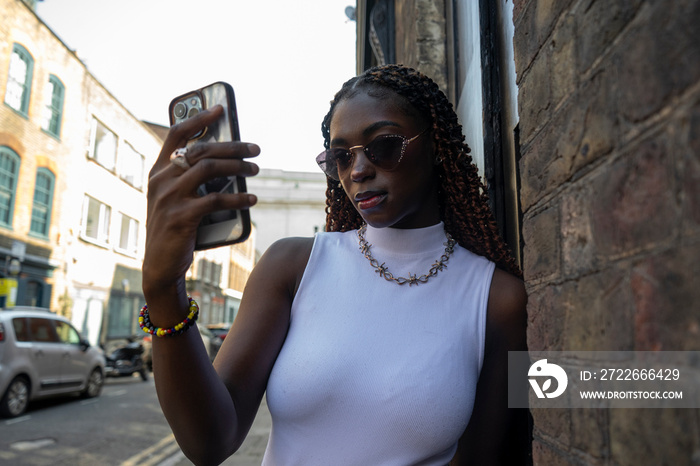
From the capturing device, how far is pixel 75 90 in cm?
1830

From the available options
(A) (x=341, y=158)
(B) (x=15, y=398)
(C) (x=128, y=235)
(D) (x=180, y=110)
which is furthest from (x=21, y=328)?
(C) (x=128, y=235)

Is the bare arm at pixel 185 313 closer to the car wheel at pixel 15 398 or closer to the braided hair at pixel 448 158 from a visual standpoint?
the braided hair at pixel 448 158

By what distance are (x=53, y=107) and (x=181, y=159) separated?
19325 mm

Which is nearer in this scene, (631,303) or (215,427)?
(631,303)

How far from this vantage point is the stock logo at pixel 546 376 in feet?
3.42

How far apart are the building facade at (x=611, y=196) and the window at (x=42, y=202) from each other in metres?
18.4

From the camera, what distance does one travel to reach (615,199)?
820mm

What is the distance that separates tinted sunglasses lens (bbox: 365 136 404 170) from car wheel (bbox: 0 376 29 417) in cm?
851

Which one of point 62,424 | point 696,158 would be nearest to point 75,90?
point 62,424

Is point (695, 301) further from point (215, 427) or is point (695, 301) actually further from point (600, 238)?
point (215, 427)

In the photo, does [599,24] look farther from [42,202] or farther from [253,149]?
[42,202]

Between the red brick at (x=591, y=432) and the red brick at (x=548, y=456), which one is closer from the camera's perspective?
the red brick at (x=591, y=432)

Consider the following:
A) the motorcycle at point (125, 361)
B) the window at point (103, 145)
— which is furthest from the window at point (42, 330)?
the window at point (103, 145)

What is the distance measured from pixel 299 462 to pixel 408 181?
3.10 ft
